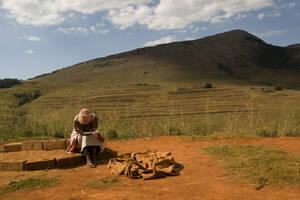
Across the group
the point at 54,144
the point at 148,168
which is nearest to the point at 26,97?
the point at 54,144

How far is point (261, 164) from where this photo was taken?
13.5ft

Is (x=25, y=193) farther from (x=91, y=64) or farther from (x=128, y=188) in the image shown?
(x=91, y=64)

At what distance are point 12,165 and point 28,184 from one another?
1140 mm

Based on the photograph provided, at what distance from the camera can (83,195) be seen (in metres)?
3.25

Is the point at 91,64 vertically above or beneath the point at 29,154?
above

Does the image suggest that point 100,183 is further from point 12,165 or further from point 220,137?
point 220,137

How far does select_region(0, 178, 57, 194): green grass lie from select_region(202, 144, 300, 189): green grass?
2.89 m

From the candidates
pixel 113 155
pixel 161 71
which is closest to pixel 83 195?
pixel 113 155

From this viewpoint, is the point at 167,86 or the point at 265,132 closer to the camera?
the point at 265,132

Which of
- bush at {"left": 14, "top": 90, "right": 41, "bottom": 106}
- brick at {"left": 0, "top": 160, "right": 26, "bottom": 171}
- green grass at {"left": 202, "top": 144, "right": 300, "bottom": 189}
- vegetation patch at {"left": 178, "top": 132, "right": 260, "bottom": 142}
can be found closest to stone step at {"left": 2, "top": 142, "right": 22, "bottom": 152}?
brick at {"left": 0, "top": 160, "right": 26, "bottom": 171}

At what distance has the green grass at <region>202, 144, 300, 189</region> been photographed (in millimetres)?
3518

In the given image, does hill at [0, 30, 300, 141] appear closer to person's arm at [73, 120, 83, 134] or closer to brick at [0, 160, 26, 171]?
person's arm at [73, 120, 83, 134]

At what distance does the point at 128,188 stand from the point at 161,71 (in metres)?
39.1

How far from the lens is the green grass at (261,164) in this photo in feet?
11.5
